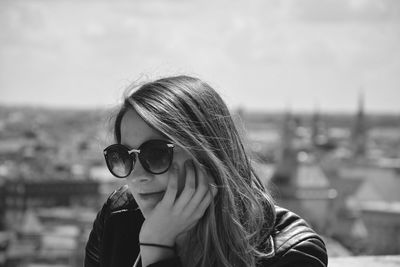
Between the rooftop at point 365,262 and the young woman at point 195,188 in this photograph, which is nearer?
the young woman at point 195,188

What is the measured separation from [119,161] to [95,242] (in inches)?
16.8

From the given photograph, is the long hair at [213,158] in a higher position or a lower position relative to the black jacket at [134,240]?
higher

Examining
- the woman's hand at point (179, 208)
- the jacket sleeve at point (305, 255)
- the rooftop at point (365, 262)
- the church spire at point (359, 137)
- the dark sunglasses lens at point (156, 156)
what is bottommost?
the church spire at point (359, 137)

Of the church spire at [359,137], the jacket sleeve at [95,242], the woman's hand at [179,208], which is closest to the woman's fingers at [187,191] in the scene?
the woman's hand at [179,208]

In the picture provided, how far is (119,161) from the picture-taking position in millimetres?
1811

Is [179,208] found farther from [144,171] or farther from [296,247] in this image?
[296,247]

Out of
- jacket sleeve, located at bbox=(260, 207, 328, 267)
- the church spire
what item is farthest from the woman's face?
the church spire

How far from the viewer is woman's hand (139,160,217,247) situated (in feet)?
5.56

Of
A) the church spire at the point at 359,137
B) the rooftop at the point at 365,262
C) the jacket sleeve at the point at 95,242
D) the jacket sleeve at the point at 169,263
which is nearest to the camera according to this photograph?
the jacket sleeve at the point at 169,263

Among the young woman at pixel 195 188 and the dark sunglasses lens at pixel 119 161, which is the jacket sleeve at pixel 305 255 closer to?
the young woman at pixel 195 188

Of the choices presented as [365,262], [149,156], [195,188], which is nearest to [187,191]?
[195,188]

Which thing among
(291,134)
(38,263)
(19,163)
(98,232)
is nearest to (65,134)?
(19,163)

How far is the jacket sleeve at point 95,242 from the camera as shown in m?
2.09

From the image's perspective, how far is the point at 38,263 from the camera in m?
23.5
